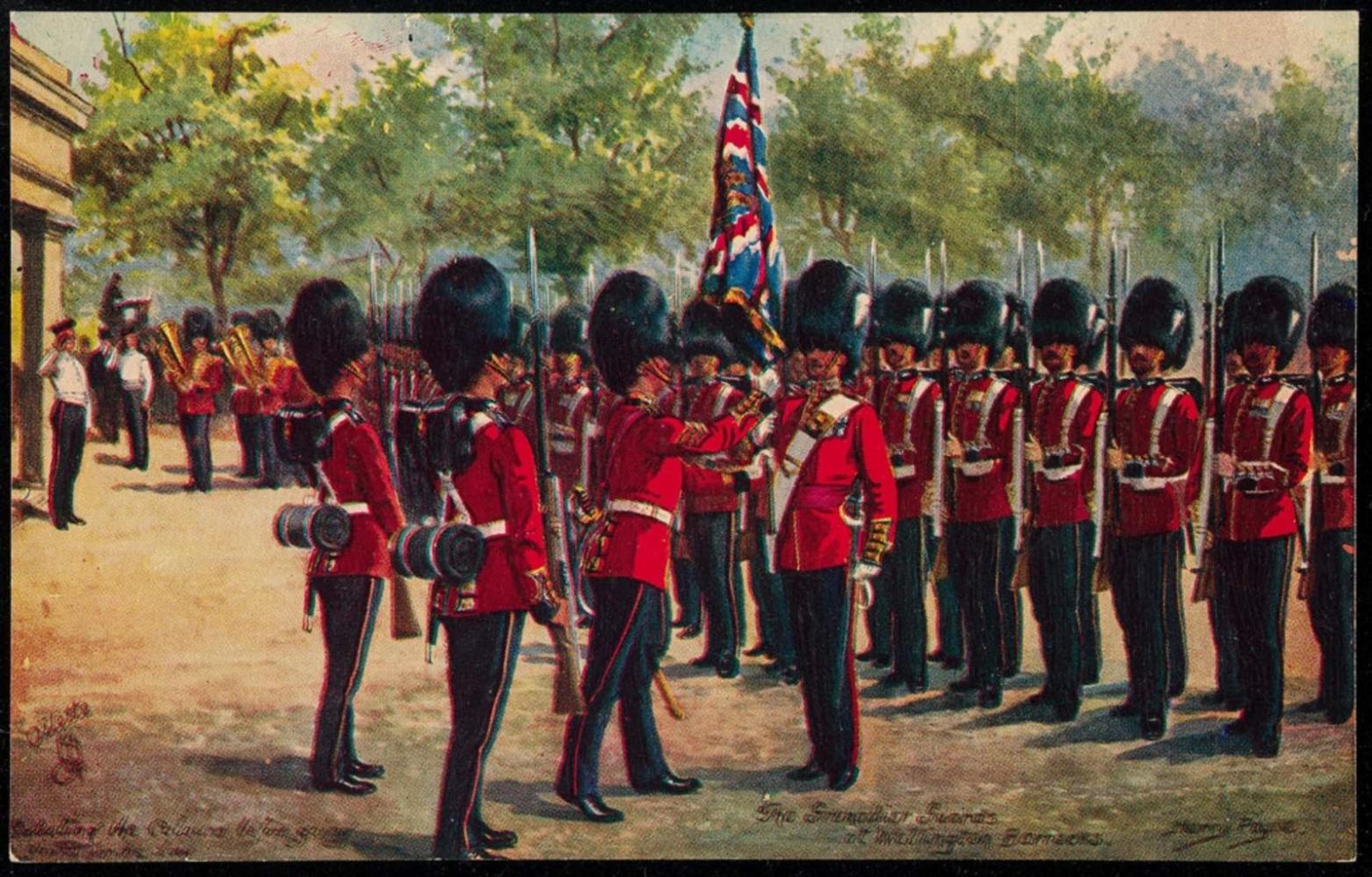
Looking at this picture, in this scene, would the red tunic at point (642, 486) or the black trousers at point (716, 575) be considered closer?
the red tunic at point (642, 486)

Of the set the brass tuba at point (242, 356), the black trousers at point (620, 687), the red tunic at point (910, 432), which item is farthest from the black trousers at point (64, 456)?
the red tunic at point (910, 432)

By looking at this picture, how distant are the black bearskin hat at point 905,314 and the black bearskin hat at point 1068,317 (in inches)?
22.0

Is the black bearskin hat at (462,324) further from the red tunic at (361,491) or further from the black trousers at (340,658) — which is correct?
the black trousers at (340,658)

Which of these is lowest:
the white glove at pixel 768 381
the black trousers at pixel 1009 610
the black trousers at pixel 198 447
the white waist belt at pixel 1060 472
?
the black trousers at pixel 1009 610

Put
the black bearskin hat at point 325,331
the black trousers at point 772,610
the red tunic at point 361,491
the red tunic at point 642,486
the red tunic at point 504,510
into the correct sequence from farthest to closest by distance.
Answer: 1. the black trousers at point 772,610
2. the black bearskin hat at point 325,331
3. the red tunic at point 361,491
4. the red tunic at point 642,486
5. the red tunic at point 504,510

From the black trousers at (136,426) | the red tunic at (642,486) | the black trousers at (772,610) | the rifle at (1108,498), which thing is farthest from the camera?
the black trousers at (136,426)

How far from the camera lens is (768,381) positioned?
8203 mm

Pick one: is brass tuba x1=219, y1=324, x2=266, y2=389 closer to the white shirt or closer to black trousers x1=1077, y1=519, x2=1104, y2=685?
the white shirt

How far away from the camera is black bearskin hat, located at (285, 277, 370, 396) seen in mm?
7672

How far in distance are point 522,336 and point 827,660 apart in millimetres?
2254

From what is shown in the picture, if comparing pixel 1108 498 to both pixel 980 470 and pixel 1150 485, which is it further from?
pixel 980 470

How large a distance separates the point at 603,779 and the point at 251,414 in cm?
255

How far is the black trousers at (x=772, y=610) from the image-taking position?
823 cm
